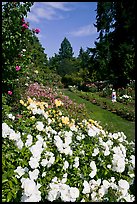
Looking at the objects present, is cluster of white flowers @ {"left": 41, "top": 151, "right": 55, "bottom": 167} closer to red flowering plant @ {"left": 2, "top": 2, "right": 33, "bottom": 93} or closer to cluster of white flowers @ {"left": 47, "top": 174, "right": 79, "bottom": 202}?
cluster of white flowers @ {"left": 47, "top": 174, "right": 79, "bottom": 202}

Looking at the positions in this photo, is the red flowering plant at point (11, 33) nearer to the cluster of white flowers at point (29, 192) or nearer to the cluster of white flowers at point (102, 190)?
the cluster of white flowers at point (102, 190)

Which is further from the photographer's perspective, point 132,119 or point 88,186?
point 132,119

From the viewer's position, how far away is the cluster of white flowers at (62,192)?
2096 mm

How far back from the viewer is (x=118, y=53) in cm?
1944

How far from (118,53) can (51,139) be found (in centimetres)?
1692

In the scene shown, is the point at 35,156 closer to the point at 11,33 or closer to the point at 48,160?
the point at 48,160

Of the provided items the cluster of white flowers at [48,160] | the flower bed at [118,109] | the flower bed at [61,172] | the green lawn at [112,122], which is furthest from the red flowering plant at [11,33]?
the flower bed at [118,109]

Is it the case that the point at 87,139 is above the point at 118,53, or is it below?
below

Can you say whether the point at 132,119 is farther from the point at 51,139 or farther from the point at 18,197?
the point at 18,197

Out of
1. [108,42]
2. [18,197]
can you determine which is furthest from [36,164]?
[108,42]

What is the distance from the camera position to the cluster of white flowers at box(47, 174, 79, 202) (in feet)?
6.88

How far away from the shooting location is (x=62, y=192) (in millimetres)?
2121

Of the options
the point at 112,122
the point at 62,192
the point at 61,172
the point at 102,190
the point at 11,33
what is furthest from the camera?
the point at 112,122

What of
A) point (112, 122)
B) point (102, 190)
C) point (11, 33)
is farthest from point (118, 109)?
point (102, 190)
